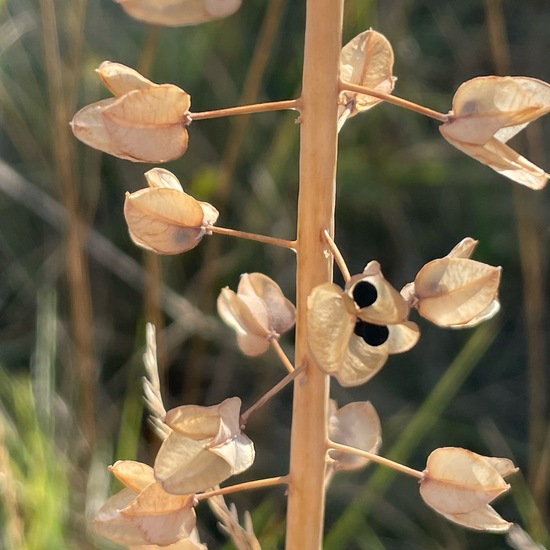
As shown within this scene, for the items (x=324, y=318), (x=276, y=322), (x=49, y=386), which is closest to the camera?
(x=324, y=318)

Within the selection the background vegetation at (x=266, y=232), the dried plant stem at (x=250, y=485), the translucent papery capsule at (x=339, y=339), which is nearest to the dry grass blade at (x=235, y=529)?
the dried plant stem at (x=250, y=485)

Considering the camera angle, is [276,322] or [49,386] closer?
[276,322]

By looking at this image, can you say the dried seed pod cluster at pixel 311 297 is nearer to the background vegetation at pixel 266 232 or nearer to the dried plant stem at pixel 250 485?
the dried plant stem at pixel 250 485

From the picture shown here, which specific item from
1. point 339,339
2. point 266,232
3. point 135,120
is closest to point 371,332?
point 339,339

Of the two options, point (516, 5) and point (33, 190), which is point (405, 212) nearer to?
point (516, 5)

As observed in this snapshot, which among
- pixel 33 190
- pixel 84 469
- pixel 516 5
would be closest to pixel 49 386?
pixel 84 469

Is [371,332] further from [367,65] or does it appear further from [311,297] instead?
[367,65]

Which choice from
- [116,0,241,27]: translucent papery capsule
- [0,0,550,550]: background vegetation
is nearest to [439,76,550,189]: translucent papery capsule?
[116,0,241,27]: translucent papery capsule
